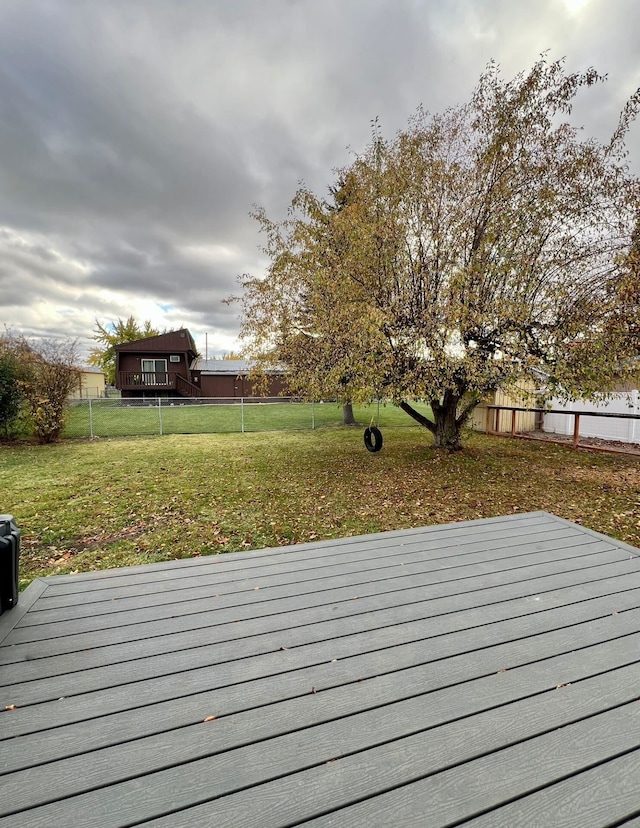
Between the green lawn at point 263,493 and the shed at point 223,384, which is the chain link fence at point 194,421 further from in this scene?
the shed at point 223,384

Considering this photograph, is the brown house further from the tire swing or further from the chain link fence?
the tire swing

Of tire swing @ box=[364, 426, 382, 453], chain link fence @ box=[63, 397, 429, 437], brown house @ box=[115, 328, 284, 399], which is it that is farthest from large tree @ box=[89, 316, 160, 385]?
tire swing @ box=[364, 426, 382, 453]

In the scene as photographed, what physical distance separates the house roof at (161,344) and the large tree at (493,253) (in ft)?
66.4

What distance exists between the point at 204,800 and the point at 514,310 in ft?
20.6

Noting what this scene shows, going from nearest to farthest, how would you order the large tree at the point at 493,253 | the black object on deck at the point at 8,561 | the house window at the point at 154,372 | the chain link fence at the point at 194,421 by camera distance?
the black object on deck at the point at 8,561 → the large tree at the point at 493,253 → the chain link fence at the point at 194,421 → the house window at the point at 154,372

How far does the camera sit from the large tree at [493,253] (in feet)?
18.7

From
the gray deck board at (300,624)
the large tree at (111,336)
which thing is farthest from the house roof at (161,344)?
the gray deck board at (300,624)

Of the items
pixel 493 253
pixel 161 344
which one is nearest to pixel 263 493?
pixel 493 253

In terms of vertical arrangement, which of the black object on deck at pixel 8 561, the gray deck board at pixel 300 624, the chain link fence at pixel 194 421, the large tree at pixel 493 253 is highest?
the large tree at pixel 493 253

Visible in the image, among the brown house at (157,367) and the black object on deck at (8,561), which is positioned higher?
the brown house at (157,367)

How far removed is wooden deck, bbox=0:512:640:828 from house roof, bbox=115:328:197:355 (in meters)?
23.9

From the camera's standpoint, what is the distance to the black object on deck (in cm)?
166

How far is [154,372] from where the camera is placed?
78.3ft

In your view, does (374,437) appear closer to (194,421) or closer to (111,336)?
(194,421)
